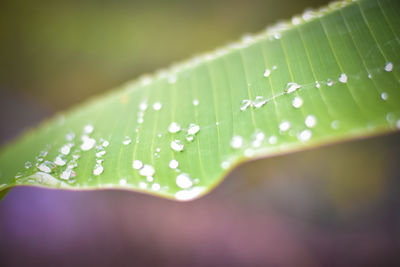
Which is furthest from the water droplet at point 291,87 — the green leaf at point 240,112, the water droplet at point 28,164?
the water droplet at point 28,164

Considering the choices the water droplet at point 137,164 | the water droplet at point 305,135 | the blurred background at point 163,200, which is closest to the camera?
the water droplet at point 305,135

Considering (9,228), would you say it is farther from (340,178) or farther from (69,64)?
(340,178)

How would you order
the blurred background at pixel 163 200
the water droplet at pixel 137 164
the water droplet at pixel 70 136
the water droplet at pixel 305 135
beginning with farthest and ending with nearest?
1. the blurred background at pixel 163 200
2. the water droplet at pixel 70 136
3. the water droplet at pixel 137 164
4. the water droplet at pixel 305 135

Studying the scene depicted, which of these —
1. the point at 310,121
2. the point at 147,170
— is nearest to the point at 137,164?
the point at 147,170

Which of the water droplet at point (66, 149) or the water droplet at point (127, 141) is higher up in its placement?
the water droplet at point (66, 149)

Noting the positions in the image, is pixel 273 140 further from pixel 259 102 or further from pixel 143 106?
pixel 143 106

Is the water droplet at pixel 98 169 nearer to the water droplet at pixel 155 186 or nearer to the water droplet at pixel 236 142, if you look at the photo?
the water droplet at pixel 155 186

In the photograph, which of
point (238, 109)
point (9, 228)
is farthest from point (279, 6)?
point (9, 228)
